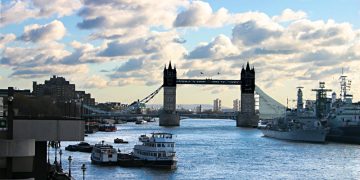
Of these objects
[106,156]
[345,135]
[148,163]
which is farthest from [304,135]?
[106,156]

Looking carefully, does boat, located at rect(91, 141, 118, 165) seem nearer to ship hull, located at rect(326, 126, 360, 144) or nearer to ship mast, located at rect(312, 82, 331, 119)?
ship hull, located at rect(326, 126, 360, 144)

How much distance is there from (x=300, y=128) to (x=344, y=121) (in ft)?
26.2

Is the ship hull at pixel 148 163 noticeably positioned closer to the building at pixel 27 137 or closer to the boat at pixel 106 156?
the boat at pixel 106 156

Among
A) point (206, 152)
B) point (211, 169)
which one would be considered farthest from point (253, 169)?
point (206, 152)

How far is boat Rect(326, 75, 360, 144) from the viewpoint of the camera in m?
114

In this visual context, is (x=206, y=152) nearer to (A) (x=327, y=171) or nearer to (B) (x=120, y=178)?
(A) (x=327, y=171)

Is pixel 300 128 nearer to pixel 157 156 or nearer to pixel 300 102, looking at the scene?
pixel 300 102

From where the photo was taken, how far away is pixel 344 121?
122 metres

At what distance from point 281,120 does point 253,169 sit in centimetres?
8500

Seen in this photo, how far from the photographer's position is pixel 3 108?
21.5m

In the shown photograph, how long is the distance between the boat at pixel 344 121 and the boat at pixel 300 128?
2.06 meters

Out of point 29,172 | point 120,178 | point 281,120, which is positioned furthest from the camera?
point 281,120

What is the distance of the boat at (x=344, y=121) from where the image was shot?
114m

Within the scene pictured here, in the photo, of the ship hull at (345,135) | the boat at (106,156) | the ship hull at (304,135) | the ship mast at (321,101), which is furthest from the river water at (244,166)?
the ship mast at (321,101)
